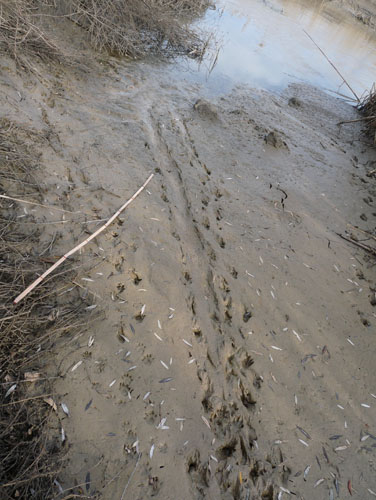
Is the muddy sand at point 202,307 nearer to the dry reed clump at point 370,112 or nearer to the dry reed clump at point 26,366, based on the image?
the dry reed clump at point 26,366

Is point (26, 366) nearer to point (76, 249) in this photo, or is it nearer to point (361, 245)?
point (76, 249)

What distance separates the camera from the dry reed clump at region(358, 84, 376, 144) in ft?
22.8

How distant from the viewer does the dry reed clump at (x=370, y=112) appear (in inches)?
273

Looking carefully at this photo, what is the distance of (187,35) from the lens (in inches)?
336

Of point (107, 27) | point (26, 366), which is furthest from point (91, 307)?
point (107, 27)

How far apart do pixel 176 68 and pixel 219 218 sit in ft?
17.6

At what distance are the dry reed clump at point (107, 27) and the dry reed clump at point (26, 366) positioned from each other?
3981 mm

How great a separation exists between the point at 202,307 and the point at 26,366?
1504 mm

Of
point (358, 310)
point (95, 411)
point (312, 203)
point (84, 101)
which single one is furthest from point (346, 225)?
point (84, 101)

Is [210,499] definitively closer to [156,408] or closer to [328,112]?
[156,408]

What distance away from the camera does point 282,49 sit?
10.8m

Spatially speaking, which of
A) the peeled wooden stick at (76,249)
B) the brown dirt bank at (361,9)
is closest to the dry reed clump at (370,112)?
the peeled wooden stick at (76,249)

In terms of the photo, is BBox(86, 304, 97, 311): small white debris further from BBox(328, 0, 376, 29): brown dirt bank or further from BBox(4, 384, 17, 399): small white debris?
BBox(328, 0, 376, 29): brown dirt bank

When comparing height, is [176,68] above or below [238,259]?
above
